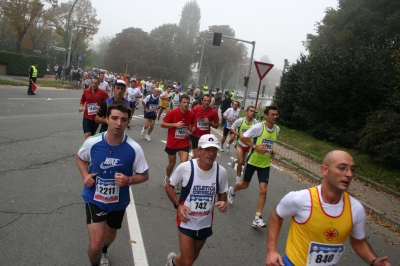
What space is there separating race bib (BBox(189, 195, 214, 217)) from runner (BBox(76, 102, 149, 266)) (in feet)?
1.90

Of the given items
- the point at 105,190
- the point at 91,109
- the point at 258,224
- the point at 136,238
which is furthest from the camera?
the point at 91,109

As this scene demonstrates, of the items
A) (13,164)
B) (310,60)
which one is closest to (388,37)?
(310,60)

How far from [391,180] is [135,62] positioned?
61418mm

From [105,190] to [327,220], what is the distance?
2.13 metres

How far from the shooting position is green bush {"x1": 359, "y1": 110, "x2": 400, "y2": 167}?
11.1 metres

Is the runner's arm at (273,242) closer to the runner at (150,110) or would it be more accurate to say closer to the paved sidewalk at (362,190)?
the paved sidewalk at (362,190)

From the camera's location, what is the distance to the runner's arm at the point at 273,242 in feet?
8.86

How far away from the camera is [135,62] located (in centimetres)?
6731

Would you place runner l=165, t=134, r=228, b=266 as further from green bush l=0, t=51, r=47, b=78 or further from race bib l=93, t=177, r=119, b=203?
green bush l=0, t=51, r=47, b=78

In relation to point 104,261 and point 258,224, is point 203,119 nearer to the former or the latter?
point 258,224

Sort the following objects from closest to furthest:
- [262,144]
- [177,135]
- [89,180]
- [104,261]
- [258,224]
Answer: [89,180] < [104,261] < [258,224] < [262,144] < [177,135]

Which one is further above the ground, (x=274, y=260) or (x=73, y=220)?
(x=274, y=260)

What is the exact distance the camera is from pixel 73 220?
5.01 m

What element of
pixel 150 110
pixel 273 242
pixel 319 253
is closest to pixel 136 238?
pixel 273 242
